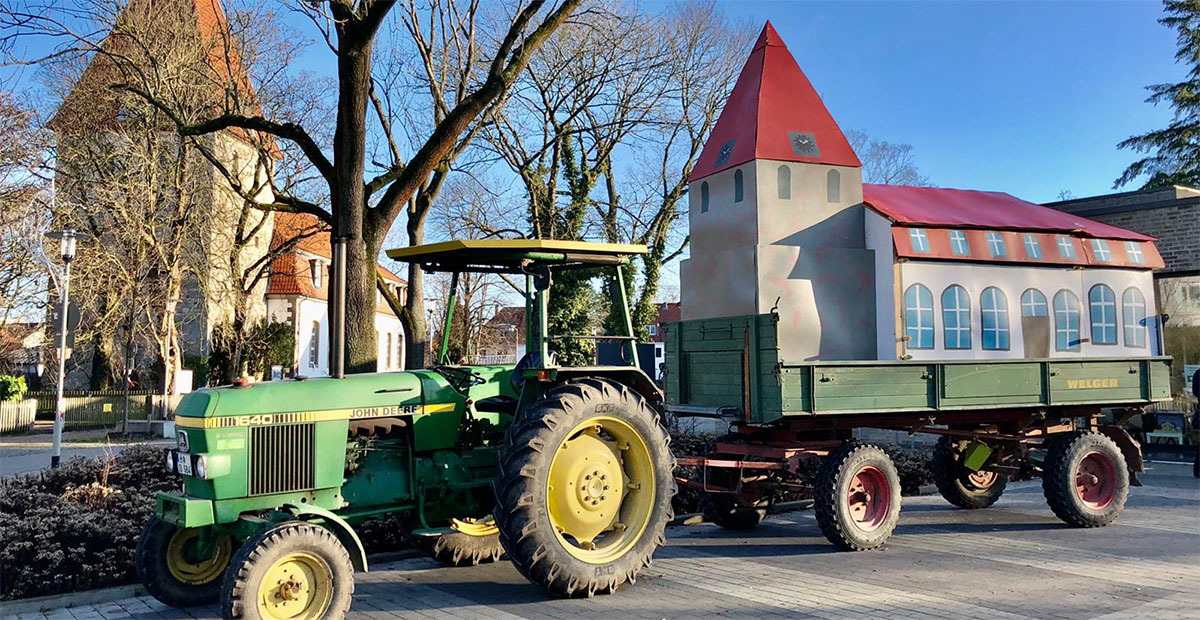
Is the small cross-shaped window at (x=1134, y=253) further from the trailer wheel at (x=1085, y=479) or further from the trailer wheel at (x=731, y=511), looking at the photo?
the trailer wheel at (x=731, y=511)

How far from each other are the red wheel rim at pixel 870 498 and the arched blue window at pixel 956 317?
2.45m

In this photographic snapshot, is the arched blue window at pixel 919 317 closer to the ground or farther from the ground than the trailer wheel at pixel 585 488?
farther from the ground

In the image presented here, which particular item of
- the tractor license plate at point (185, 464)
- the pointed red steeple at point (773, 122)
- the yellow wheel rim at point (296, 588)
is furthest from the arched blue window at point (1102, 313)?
the tractor license plate at point (185, 464)

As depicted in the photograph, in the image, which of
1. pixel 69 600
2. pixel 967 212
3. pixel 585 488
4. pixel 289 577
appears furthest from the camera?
pixel 967 212

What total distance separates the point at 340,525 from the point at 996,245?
7881 millimetres

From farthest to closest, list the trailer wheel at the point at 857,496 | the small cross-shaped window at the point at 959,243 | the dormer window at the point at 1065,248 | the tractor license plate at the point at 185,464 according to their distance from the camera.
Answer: the dormer window at the point at 1065,248, the small cross-shaped window at the point at 959,243, the trailer wheel at the point at 857,496, the tractor license plate at the point at 185,464

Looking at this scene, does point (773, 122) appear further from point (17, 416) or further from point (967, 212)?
point (17, 416)

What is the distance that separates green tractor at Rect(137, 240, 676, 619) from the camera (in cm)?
518

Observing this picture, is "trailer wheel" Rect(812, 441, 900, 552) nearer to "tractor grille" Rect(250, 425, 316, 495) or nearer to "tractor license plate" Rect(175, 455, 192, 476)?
"tractor grille" Rect(250, 425, 316, 495)

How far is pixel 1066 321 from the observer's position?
10.2 metres

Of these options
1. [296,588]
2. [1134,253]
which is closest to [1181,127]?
[1134,253]

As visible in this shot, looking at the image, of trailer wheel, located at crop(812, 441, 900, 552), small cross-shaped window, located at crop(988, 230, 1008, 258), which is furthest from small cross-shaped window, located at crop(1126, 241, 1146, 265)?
trailer wheel, located at crop(812, 441, 900, 552)

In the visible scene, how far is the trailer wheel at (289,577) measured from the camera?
474cm

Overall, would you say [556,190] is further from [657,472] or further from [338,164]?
[657,472]
